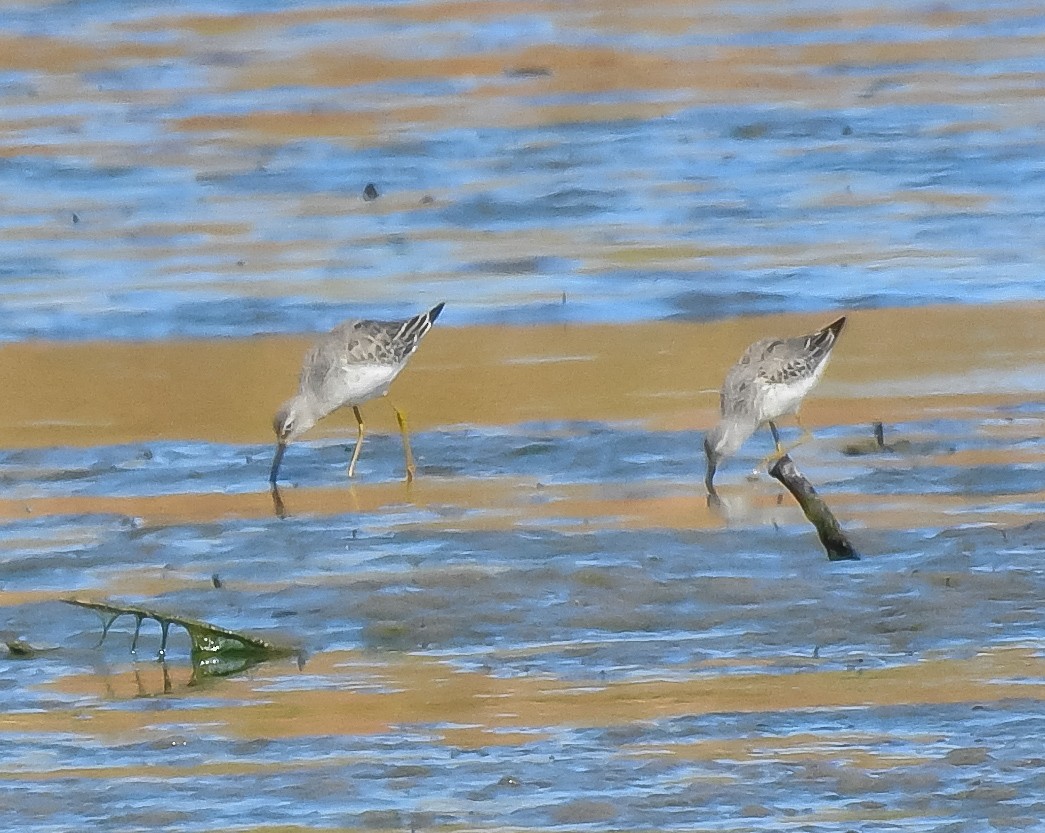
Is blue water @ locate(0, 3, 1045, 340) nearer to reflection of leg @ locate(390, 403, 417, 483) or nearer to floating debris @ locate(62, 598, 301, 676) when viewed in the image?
reflection of leg @ locate(390, 403, 417, 483)

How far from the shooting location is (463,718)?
6.28 m

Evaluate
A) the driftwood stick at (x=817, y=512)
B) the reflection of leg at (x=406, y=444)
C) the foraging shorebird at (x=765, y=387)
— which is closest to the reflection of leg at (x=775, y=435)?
the foraging shorebird at (x=765, y=387)

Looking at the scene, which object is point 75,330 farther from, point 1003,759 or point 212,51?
point 212,51

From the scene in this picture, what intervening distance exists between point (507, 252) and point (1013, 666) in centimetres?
752

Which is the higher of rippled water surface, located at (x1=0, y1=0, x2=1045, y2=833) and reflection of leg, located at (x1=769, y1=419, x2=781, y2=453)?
rippled water surface, located at (x1=0, y1=0, x2=1045, y2=833)

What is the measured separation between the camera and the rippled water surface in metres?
5.93

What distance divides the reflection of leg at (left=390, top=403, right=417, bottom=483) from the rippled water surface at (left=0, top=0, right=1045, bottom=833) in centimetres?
10

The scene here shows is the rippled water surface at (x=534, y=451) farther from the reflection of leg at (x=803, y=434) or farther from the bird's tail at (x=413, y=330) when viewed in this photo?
the bird's tail at (x=413, y=330)

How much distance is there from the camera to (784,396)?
936cm

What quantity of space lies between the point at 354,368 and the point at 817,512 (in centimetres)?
312

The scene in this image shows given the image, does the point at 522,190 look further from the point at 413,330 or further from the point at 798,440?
the point at 798,440

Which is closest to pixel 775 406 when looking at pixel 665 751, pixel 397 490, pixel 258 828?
pixel 397 490

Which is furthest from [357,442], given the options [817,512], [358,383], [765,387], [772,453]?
[817,512]

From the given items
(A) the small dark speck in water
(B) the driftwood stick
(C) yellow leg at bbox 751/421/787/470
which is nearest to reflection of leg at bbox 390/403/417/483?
(C) yellow leg at bbox 751/421/787/470
